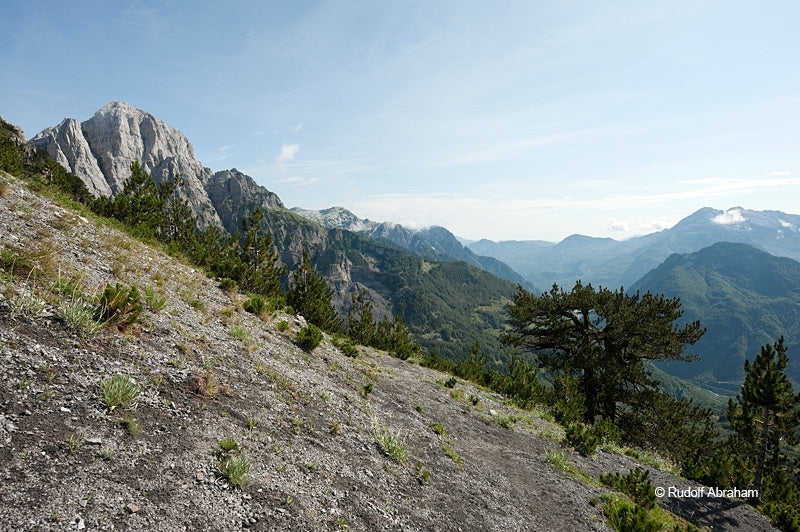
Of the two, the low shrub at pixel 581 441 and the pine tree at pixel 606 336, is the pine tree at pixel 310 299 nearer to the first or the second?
the pine tree at pixel 606 336

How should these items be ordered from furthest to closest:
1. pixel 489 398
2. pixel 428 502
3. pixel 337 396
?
pixel 489 398, pixel 337 396, pixel 428 502

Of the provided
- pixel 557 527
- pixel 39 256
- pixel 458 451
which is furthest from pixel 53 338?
pixel 557 527

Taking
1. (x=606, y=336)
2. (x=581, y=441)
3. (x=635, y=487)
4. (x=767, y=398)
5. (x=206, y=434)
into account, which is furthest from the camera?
(x=606, y=336)

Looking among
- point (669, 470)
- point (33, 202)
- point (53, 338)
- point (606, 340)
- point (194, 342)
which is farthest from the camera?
point (606, 340)

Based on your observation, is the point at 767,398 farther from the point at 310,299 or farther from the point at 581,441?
the point at 310,299

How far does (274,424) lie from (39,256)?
7870 mm

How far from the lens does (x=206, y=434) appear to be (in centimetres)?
708

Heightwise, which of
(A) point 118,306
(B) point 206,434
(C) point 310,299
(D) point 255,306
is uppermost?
(A) point 118,306

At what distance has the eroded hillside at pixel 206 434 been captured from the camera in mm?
5250

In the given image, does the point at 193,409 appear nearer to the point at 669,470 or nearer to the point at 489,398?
the point at 489,398

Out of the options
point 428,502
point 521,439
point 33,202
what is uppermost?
point 33,202

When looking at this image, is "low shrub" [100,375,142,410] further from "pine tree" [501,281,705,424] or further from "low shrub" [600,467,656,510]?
"pine tree" [501,281,705,424]

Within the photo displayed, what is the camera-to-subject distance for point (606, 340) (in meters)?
31.9

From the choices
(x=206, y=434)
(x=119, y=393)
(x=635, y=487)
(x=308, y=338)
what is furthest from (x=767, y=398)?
(x=119, y=393)
